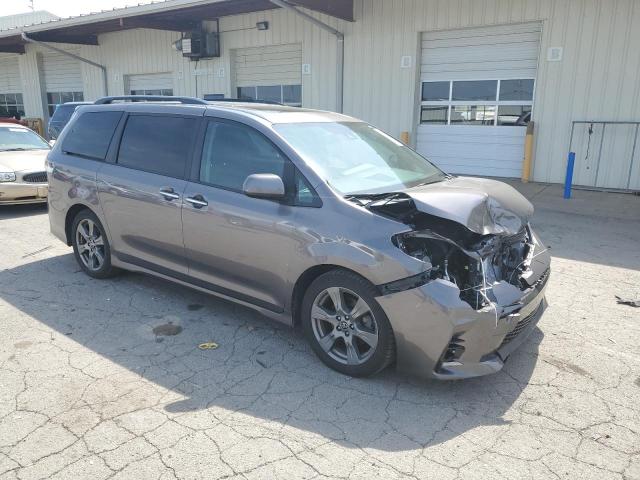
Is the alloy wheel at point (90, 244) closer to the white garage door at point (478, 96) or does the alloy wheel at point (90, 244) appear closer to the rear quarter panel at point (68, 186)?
the rear quarter panel at point (68, 186)

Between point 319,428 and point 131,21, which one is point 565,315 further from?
point 131,21

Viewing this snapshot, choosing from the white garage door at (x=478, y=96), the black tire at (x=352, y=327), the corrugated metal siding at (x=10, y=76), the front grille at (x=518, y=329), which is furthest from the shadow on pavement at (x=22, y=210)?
the corrugated metal siding at (x=10, y=76)

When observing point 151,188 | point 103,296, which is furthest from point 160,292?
point 151,188

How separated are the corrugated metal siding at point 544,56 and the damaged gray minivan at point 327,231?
7490mm

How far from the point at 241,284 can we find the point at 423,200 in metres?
1.54

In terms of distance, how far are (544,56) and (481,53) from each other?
1396 millimetres

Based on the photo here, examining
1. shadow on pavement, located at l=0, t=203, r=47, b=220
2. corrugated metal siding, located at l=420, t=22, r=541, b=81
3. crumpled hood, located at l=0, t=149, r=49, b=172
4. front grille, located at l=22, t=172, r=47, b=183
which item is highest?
corrugated metal siding, located at l=420, t=22, r=541, b=81

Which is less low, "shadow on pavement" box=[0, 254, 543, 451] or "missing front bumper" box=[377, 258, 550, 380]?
"missing front bumper" box=[377, 258, 550, 380]

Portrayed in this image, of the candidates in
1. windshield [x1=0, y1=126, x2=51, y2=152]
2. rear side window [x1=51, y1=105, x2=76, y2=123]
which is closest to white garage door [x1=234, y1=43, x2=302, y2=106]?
rear side window [x1=51, y1=105, x2=76, y2=123]

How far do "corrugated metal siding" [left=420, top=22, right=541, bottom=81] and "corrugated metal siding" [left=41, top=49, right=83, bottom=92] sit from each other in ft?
51.2

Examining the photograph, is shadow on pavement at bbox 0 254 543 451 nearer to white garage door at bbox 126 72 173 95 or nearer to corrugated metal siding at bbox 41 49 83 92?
white garage door at bbox 126 72 173 95

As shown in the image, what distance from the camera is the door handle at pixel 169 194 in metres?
4.31

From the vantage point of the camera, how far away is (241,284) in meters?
4.00

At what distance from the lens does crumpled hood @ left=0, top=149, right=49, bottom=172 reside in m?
8.65
